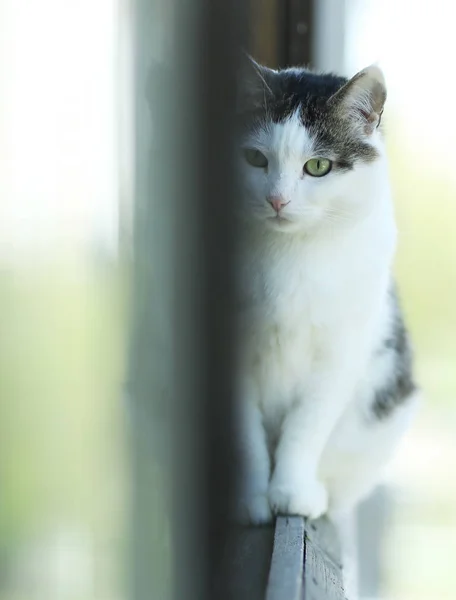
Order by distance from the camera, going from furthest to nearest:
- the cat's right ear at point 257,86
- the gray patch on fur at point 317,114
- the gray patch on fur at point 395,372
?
1. the gray patch on fur at point 395,372
2. the gray patch on fur at point 317,114
3. the cat's right ear at point 257,86

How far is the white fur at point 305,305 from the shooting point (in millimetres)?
922

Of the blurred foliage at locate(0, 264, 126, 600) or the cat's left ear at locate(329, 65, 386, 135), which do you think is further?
the cat's left ear at locate(329, 65, 386, 135)

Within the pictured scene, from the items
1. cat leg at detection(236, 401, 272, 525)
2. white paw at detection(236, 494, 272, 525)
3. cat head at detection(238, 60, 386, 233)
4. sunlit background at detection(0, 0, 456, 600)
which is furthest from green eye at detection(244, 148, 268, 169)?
sunlit background at detection(0, 0, 456, 600)

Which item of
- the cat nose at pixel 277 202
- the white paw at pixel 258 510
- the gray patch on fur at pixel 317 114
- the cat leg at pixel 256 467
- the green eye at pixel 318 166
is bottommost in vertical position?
the white paw at pixel 258 510

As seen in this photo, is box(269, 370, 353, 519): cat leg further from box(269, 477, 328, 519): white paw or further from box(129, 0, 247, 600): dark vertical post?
box(129, 0, 247, 600): dark vertical post

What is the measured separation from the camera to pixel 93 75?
337 millimetres

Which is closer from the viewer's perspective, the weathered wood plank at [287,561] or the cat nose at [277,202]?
the weathered wood plank at [287,561]

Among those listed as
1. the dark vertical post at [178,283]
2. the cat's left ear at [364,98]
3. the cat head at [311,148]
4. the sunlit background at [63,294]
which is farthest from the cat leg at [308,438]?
the sunlit background at [63,294]

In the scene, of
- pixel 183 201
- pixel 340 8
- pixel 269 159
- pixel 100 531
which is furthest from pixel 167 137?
pixel 340 8

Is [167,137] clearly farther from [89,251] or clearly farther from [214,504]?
[214,504]

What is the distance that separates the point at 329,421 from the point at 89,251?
2.50 ft

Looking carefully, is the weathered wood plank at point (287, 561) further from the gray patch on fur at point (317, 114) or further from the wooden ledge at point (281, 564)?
the gray patch on fur at point (317, 114)

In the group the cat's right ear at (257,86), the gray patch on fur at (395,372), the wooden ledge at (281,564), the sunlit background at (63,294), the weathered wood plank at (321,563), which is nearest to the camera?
the sunlit background at (63,294)

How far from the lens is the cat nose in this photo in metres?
0.89
